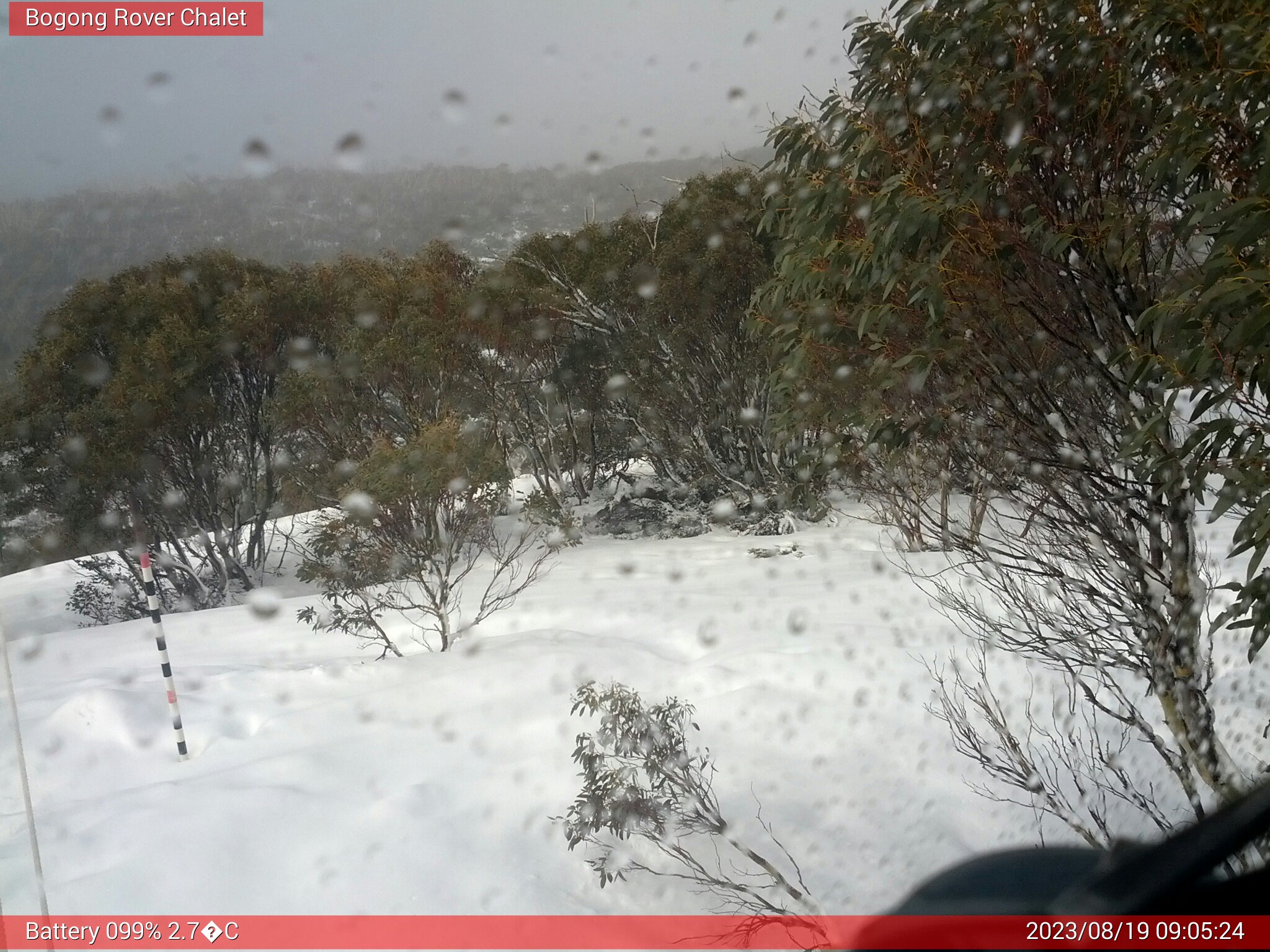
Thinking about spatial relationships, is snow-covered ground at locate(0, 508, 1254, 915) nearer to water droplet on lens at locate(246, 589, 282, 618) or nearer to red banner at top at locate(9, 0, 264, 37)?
water droplet on lens at locate(246, 589, 282, 618)

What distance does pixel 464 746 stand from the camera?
2.27m

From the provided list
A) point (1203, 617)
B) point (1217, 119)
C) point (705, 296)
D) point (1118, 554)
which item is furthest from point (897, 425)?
point (705, 296)

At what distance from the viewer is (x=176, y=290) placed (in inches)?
99.1

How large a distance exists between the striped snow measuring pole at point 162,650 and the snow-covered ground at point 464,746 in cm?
3

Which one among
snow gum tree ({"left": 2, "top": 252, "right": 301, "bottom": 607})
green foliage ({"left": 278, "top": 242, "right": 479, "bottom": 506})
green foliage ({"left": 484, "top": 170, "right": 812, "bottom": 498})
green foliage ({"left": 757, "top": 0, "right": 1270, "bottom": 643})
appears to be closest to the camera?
green foliage ({"left": 757, "top": 0, "right": 1270, "bottom": 643})

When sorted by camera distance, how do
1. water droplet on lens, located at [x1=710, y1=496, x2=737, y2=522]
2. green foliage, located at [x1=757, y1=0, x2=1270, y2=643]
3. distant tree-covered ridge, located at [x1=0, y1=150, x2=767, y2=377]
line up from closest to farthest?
1. green foliage, located at [x1=757, y1=0, x2=1270, y2=643]
2. distant tree-covered ridge, located at [x1=0, y1=150, x2=767, y2=377]
3. water droplet on lens, located at [x1=710, y1=496, x2=737, y2=522]

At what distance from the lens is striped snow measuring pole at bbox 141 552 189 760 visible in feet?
7.35

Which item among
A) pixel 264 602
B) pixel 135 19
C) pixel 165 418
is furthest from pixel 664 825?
pixel 135 19

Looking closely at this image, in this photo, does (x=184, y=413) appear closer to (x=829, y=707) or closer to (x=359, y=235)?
(x=359, y=235)

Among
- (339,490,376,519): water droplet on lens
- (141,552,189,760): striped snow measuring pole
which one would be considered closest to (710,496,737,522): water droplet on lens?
(339,490,376,519): water droplet on lens

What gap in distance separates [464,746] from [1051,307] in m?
1.90

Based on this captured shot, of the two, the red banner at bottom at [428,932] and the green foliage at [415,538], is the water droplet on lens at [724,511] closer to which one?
the green foliage at [415,538]

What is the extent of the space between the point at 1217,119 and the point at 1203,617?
1.78 m

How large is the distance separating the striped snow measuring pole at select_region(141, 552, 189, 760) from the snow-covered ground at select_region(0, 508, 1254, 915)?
0.03m
